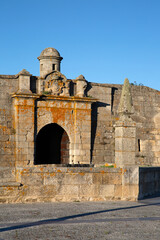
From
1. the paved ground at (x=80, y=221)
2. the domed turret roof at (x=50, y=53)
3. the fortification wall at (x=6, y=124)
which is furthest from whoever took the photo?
the domed turret roof at (x=50, y=53)

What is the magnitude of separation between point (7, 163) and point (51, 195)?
6.71m

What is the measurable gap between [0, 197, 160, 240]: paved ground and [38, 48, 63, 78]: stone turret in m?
9.14

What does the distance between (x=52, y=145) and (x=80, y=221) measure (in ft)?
34.4

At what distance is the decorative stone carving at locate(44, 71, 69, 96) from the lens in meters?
15.3

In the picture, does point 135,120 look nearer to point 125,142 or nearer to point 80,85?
point 80,85

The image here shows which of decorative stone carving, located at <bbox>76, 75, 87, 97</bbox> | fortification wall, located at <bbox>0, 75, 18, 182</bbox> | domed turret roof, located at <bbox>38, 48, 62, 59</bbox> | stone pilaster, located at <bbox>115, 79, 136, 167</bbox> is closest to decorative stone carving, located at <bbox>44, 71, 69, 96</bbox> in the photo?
decorative stone carving, located at <bbox>76, 75, 87, 97</bbox>

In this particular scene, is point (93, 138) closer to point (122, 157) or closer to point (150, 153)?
point (150, 153)

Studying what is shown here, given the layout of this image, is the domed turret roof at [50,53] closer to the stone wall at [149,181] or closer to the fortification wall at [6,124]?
the fortification wall at [6,124]

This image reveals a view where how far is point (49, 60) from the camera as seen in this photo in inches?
634

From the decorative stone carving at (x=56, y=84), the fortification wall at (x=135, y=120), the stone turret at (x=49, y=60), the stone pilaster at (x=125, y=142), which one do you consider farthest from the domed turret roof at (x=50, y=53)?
the stone pilaster at (x=125, y=142)

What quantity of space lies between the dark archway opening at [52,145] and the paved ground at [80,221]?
8.04m

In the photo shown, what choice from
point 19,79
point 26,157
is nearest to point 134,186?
point 26,157

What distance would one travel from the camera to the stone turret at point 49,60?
52.5ft

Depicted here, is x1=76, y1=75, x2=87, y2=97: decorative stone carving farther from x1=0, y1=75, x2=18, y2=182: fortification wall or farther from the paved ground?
the paved ground
